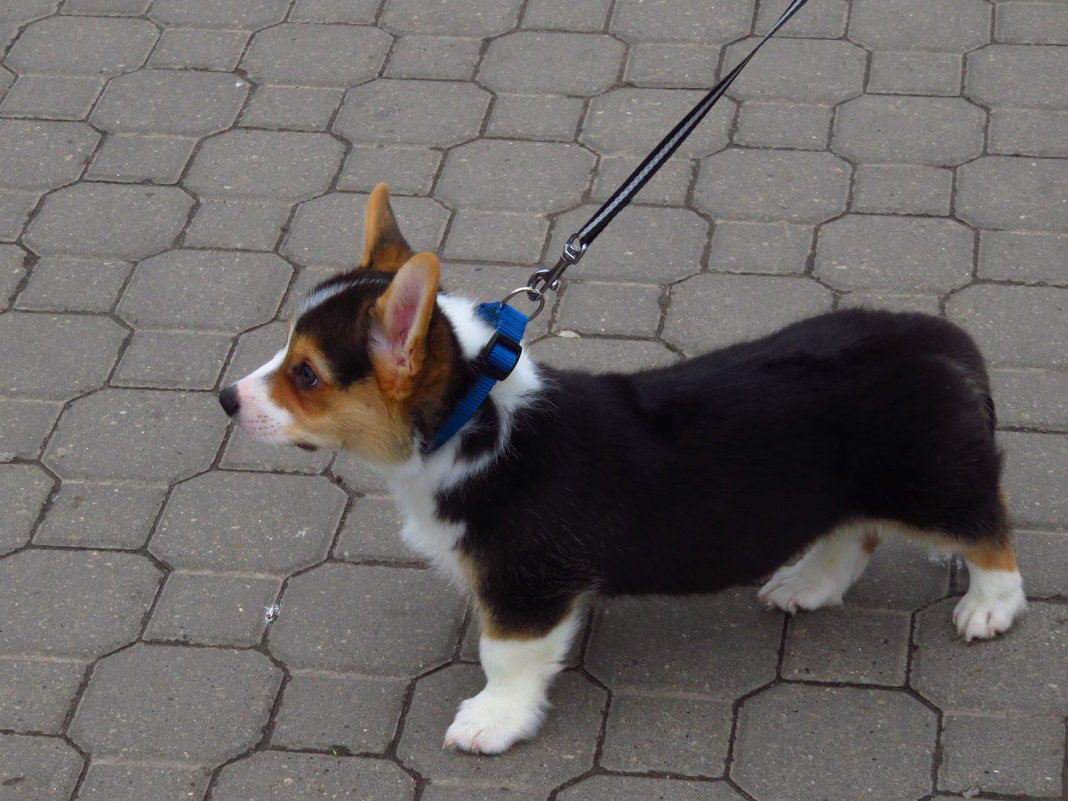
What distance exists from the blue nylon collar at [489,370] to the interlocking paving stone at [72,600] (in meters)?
1.35

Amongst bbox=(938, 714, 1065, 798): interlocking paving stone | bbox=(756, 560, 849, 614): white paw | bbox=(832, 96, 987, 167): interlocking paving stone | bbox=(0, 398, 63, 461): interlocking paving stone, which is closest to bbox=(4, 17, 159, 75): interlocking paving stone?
bbox=(0, 398, 63, 461): interlocking paving stone

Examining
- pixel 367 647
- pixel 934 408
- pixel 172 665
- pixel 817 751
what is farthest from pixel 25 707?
pixel 934 408

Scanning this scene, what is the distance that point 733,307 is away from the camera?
5098mm

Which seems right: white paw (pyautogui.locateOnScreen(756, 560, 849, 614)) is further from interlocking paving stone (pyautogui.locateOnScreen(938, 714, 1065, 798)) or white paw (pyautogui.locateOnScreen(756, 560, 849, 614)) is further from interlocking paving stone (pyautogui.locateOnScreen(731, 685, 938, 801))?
interlocking paving stone (pyautogui.locateOnScreen(938, 714, 1065, 798))

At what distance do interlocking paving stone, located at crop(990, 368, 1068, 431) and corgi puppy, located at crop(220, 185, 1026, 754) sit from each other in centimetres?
89

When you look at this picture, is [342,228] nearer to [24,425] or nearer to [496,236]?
[496,236]

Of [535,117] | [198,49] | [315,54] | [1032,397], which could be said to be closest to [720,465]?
[1032,397]

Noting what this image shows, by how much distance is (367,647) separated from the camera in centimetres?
408

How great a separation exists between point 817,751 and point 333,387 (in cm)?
162

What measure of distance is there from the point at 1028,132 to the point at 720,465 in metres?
3.01

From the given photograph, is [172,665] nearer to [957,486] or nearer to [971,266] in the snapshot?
[957,486]

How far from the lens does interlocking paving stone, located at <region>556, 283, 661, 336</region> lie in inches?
199

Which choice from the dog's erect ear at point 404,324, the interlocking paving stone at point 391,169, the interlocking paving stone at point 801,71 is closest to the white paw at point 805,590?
the dog's erect ear at point 404,324

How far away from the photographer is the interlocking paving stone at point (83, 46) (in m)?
6.52
